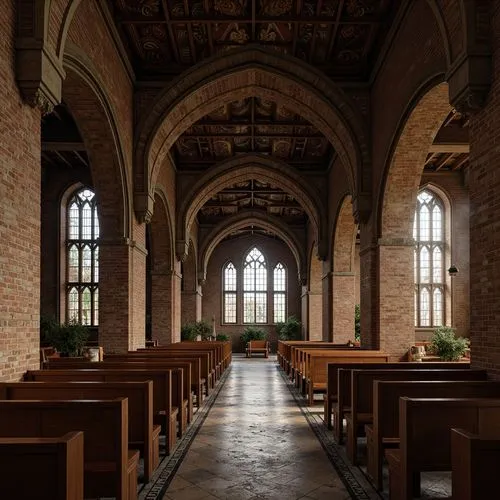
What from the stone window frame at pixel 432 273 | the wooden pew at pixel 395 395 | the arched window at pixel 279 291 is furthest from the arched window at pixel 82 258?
the wooden pew at pixel 395 395

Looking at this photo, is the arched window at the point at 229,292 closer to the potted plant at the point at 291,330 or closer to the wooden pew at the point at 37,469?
the potted plant at the point at 291,330

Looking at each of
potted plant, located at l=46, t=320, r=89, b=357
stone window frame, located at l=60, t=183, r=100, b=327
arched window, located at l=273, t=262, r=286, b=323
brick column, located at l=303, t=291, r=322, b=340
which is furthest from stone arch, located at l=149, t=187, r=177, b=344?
arched window, located at l=273, t=262, r=286, b=323

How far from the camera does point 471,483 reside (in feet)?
9.71

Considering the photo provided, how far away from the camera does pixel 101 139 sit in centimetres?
1226

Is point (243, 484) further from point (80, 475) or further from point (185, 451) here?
point (80, 475)

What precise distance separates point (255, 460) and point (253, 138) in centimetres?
1350

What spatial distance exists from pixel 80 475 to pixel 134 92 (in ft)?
39.4

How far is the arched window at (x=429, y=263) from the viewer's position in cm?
2366

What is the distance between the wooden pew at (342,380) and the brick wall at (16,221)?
12.5ft

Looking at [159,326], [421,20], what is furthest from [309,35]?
[159,326]

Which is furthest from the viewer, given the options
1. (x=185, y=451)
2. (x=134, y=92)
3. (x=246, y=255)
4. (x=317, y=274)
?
(x=246, y=255)

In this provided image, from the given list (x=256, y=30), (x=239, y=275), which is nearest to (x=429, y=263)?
(x=239, y=275)

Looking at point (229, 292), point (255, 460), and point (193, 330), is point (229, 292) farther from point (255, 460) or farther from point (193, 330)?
point (255, 460)

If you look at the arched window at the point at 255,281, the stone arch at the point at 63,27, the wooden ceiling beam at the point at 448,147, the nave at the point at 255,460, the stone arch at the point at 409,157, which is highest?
the wooden ceiling beam at the point at 448,147
